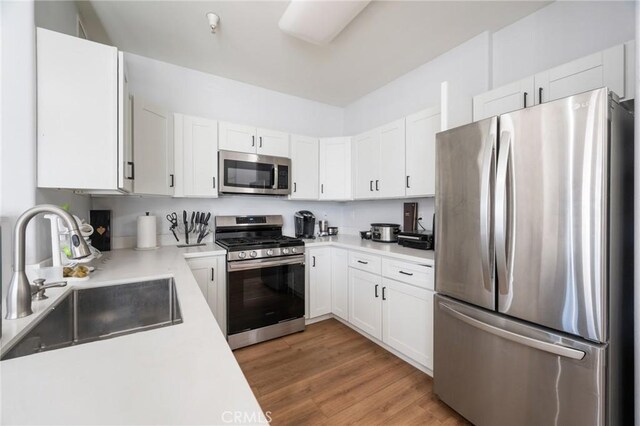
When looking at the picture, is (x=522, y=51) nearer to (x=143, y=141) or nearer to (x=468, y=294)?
(x=468, y=294)

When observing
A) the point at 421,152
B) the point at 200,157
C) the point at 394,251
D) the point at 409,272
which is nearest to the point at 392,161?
the point at 421,152

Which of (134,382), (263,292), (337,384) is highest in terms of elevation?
(134,382)

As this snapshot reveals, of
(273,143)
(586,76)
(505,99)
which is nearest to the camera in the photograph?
(586,76)

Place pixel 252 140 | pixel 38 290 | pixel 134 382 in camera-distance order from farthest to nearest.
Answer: pixel 252 140
pixel 38 290
pixel 134 382

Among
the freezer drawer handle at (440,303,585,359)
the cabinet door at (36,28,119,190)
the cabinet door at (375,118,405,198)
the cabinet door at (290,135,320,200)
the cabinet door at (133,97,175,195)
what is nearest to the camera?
the freezer drawer handle at (440,303,585,359)

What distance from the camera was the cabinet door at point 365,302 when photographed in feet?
7.80

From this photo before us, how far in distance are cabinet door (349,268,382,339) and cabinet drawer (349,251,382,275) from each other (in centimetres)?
5

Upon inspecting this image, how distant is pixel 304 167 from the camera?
3137 millimetres

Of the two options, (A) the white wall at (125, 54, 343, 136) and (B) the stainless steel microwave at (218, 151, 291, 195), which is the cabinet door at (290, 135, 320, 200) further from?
(A) the white wall at (125, 54, 343, 136)

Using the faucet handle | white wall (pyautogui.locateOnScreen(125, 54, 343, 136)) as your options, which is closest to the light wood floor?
the faucet handle

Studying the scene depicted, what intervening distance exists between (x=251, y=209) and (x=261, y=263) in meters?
0.86

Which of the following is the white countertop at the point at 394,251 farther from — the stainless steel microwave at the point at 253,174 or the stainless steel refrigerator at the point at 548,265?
the stainless steel microwave at the point at 253,174

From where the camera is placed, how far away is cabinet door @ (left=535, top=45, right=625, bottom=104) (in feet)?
4.59

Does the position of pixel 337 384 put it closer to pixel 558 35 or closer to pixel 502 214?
pixel 502 214
